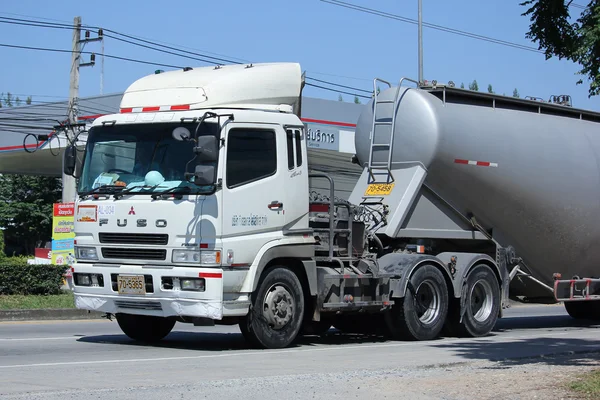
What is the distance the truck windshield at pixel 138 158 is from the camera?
11453 millimetres

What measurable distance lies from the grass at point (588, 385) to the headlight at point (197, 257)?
4.62 meters

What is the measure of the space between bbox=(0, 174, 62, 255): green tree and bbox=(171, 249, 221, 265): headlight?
137 ft

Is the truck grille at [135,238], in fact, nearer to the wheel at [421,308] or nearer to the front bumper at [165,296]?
the front bumper at [165,296]

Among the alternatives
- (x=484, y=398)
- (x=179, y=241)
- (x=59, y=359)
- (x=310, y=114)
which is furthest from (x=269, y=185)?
(x=310, y=114)

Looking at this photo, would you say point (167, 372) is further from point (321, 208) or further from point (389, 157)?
point (389, 157)

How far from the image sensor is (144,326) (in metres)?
13.2

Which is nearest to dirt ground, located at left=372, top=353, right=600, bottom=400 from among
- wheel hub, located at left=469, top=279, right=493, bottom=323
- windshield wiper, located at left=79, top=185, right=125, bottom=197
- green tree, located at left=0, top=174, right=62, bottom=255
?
wheel hub, located at left=469, top=279, right=493, bottom=323

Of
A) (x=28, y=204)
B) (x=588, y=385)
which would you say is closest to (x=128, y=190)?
(x=588, y=385)

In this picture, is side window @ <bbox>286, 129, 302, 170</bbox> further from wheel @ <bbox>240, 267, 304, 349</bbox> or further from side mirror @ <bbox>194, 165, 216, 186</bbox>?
side mirror @ <bbox>194, 165, 216, 186</bbox>

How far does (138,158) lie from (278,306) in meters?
2.76

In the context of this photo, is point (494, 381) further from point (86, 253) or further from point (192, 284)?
point (86, 253)

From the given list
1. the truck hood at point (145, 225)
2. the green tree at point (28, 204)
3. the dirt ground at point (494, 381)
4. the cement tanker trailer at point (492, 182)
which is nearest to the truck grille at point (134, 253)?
the truck hood at point (145, 225)

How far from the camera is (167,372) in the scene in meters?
9.52

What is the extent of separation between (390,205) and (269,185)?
3021mm
